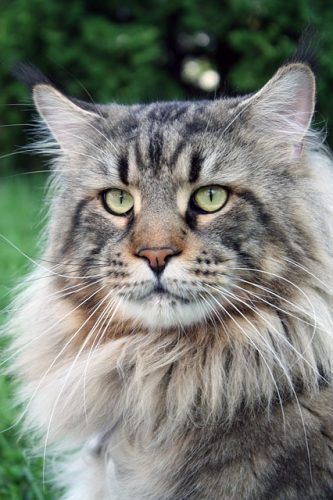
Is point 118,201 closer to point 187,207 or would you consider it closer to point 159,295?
point 187,207

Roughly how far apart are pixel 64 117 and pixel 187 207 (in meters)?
0.73

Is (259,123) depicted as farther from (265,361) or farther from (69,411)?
(69,411)

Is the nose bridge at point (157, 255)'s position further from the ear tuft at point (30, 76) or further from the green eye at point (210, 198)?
the ear tuft at point (30, 76)

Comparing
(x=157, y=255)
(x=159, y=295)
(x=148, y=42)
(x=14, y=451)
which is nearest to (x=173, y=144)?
(x=157, y=255)

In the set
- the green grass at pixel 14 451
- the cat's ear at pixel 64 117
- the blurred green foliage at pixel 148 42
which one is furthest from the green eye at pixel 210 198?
the blurred green foliage at pixel 148 42

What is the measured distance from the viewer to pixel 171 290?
2.39 meters

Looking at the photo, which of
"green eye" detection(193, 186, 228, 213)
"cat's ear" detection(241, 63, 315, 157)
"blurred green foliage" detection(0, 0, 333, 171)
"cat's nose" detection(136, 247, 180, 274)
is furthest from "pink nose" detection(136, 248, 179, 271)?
"blurred green foliage" detection(0, 0, 333, 171)

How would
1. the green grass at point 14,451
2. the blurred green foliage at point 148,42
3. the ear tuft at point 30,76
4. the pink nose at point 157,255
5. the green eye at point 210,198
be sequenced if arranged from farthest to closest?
1. the blurred green foliage at point 148,42
2. the green grass at point 14,451
3. the ear tuft at point 30,76
4. the green eye at point 210,198
5. the pink nose at point 157,255

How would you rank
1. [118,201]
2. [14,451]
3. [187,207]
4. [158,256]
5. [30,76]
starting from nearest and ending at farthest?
[158,256], [187,207], [118,201], [30,76], [14,451]

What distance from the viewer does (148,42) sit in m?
7.73

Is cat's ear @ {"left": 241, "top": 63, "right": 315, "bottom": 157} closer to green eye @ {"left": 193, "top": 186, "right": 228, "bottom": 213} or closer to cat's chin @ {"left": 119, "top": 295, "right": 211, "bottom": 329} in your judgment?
green eye @ {"left": 193, "top": 186, "right": 228, "bottom": 213}

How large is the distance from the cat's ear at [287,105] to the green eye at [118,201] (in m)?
0.55

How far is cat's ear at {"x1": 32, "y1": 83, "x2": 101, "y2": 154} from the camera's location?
2.83m

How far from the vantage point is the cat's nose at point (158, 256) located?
7.72 feet
